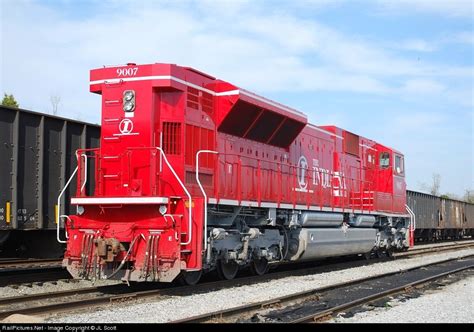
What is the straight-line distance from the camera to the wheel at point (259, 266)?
39.4 ft

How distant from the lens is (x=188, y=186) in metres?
10.1

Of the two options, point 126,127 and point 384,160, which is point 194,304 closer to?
point 126,127

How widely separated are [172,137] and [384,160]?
11.3 meters

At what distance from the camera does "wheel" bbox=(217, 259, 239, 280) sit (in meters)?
11.0

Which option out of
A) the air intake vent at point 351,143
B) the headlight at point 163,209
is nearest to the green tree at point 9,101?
the air intake vent at point 351,143

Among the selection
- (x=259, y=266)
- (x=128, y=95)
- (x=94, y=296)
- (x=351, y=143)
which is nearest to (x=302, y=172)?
(x=259, y=266)

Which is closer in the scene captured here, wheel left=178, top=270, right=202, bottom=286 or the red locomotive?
the red locomotive

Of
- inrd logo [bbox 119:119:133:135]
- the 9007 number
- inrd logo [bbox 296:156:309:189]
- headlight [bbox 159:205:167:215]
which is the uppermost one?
the 9007 number

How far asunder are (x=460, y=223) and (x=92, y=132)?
3533 centimetres

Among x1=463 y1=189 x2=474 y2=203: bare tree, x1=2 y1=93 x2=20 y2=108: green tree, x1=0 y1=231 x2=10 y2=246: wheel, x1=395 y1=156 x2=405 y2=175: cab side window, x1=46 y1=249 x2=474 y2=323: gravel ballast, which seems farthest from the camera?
x1=463 y1=189 x2=474 y2=203: bare tree

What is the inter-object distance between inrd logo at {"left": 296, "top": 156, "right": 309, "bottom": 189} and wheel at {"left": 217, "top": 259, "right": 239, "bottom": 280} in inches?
128

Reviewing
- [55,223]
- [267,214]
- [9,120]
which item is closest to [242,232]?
[267,214]

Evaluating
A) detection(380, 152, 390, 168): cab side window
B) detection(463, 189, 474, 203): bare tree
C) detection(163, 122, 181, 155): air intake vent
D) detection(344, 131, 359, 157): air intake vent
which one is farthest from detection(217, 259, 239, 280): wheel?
detection(463, 189, 474, 203): bare tree

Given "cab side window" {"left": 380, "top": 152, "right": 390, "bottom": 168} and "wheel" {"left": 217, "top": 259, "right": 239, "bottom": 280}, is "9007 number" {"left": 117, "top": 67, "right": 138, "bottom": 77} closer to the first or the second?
"wheel" {"left": 217, "top": 259, "right": 239, "bottom": 280}
